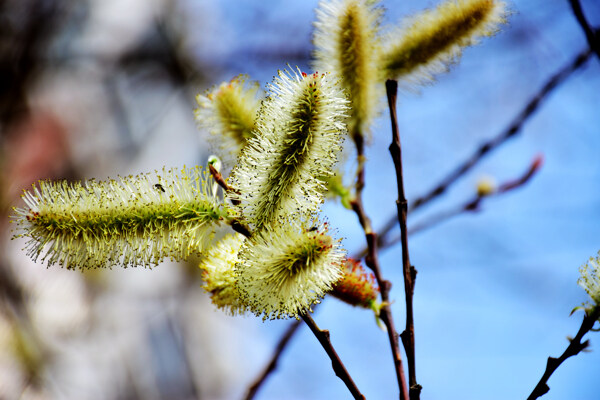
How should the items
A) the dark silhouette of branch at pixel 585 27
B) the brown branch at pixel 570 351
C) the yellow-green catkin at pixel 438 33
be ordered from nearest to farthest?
the brown branch at pixel 570 351 → the dark silhouette of branch at pixel 585 27 → the yellow-green catkin at pixel 438 33

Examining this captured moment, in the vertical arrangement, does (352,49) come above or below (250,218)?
above

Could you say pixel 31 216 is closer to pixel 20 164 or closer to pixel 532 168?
pixel 532 168

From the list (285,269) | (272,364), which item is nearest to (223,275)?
(285,269)

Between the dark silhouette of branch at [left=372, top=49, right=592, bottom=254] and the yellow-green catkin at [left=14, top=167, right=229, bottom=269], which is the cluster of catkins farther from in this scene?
the dark silhouette of branch at [left=372, top=49, right=592, bottom=254]

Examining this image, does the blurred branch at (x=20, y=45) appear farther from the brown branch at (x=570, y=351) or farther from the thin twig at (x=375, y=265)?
the brown branch at (x=570, y=351)

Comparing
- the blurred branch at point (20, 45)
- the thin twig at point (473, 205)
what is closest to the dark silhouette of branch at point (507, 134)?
the thin twig at point (473, 205)

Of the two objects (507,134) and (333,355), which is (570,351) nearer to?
(333,355)
